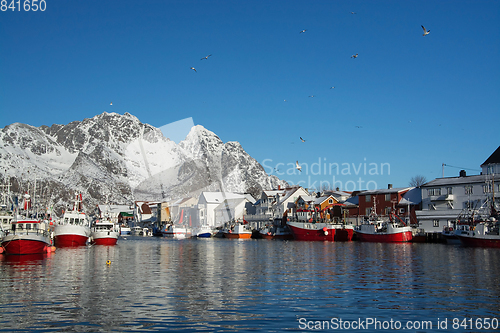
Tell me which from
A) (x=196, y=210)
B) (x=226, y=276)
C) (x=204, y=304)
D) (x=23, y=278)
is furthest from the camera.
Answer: (x=196, y=210)

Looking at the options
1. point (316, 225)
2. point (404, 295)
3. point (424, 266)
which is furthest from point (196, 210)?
point (404, 295)

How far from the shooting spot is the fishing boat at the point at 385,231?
8244cm

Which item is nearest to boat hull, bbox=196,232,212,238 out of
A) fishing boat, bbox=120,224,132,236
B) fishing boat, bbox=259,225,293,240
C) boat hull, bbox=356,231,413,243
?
fishing boat, bbox=259,225,293,240

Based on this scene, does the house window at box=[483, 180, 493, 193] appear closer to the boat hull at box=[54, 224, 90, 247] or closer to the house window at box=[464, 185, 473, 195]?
the house window at box=[464, 185, 473, 195]

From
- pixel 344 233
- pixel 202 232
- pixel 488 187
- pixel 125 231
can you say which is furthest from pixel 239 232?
pixel 125 231

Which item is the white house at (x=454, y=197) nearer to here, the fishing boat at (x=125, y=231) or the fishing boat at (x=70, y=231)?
the fishing boat at (x=70, y=231)

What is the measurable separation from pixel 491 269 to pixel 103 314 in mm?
27486

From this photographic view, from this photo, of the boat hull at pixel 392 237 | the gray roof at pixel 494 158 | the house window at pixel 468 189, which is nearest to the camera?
the boat hull at pixel 392 237

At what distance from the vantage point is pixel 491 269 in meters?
33.4

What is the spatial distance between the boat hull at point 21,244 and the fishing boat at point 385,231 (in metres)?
58.5

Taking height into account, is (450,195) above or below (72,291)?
above

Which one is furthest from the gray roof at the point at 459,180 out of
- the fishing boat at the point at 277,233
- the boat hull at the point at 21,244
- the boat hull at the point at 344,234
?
the boat hull at the point at 21,244

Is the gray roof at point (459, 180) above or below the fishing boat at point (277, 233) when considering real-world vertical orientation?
above

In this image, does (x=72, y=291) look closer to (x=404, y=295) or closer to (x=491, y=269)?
(x=404, y=295)
